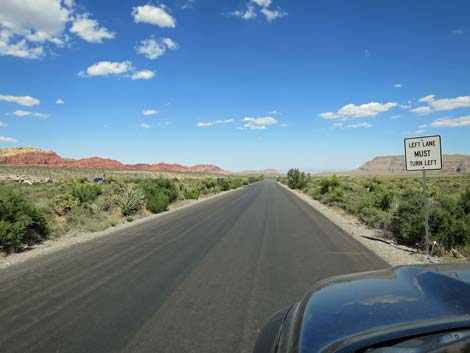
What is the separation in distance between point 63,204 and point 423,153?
59.2 feet

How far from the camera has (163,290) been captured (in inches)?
243

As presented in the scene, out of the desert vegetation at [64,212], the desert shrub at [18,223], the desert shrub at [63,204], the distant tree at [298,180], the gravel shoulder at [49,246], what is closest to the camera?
the gravel shoulder at [49,246]

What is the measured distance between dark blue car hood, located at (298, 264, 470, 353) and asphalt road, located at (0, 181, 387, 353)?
5.75ft

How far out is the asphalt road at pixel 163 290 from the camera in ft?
14.1

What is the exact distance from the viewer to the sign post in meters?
8.47

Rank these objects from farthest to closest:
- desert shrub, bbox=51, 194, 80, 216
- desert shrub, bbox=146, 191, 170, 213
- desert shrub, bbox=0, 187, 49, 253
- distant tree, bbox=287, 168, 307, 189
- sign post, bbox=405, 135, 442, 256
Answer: distant tree, bbox=287, 168, 307, 189 < desert shrub, bbox=146, 191, 170, 213 < desert shrub, bbox=51, 194, 80, 216 < desert shrub, bbox=0, 187, 49, 253 < sign post, bbox=405, 135, 442, 256

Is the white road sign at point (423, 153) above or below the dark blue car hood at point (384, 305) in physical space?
above

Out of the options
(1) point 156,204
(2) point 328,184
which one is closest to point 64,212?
(1) point 156,204

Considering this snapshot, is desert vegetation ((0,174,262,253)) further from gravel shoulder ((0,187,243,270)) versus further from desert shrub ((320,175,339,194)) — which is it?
desert shrub ((320,175,339,194))

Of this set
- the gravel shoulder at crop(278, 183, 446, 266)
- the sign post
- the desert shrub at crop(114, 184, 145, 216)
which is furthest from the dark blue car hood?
the desert shrub at crop(114, 184, 145, 216)

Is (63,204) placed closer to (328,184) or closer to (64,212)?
(64,212)

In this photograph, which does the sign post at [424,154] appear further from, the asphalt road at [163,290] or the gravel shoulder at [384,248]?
the asphalt road at [163,290]

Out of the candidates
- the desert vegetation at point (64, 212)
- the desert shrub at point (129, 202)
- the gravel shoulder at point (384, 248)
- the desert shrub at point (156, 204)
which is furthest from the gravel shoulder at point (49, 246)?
the gravel shoulder at point (384, 248)

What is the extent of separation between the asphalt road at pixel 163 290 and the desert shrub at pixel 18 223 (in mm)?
1833
